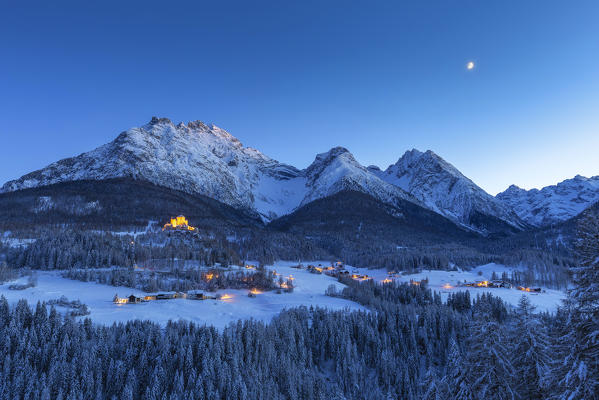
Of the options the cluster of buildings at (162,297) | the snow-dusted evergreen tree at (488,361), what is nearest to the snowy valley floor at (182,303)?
the cluster of buildings at (162,297)

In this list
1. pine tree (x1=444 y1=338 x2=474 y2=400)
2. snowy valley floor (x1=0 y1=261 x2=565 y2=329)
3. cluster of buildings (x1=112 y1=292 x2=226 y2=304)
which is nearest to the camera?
pine tree (x1=444 y1=338 x2=474 y2=400)

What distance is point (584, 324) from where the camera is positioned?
15.1 metres

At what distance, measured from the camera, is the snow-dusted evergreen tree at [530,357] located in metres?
20.5

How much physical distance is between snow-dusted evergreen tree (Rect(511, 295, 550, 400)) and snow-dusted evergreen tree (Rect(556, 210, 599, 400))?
5.79 meters

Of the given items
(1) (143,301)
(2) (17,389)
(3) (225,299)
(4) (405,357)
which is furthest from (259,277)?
(2) (17,389)

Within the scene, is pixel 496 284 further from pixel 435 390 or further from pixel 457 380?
pixel 457 380

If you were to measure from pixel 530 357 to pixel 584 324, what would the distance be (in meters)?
7.38

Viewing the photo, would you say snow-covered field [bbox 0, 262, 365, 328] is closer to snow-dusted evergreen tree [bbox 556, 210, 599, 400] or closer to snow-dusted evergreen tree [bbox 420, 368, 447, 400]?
snow-dusted evergreen tree [bbox 420, 368, 447, 400]

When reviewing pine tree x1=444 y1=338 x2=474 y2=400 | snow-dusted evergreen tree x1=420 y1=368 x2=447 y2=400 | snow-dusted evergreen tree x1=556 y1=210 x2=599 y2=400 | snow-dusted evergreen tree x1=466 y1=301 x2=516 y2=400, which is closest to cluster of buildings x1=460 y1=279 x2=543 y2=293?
snow-dusted evergreen tree x1=420 y1=368 x2=447 y2=400

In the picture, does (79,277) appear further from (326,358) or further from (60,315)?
(326,358)

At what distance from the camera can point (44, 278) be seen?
488 feet

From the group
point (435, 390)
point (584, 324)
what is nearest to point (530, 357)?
point (435, 390)

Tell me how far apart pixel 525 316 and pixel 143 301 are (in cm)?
13352

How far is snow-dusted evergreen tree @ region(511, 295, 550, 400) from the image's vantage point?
20.5 m
